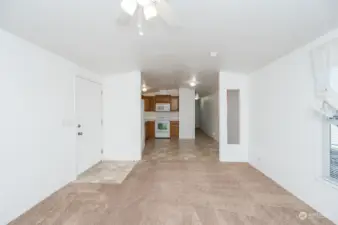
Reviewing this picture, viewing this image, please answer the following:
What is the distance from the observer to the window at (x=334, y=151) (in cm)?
255

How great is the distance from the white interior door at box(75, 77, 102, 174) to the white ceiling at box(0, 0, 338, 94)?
2.76 ft

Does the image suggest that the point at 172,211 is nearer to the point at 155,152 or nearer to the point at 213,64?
the point at 213,64

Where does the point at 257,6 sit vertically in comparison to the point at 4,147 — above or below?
above

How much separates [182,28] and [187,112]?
7478 millimetres

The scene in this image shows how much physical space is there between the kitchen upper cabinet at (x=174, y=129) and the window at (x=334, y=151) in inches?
299

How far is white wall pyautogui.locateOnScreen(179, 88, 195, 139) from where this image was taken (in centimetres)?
978

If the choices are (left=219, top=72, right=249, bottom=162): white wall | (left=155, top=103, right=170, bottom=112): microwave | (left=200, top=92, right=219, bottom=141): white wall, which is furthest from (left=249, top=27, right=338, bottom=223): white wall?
(left=155, top=103, right=170, bottom=112): microwave

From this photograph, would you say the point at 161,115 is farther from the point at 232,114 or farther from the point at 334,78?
the point at 334,78

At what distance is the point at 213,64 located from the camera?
4359 mm

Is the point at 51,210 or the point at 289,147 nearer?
the point at 51,210

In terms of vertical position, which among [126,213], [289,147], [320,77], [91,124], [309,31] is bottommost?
[126,213]

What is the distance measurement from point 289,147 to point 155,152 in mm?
4024

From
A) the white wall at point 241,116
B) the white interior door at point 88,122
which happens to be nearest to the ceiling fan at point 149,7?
the white interior door at point 88,122

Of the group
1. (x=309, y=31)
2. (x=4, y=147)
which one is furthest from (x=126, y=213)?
(x=309, y=31)
